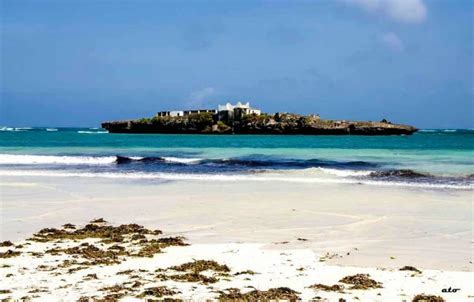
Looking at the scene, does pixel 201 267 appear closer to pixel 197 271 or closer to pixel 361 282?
pixel 197 271

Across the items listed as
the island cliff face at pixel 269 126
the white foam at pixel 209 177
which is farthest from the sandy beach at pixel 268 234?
the island cliff face at pixel 269 126

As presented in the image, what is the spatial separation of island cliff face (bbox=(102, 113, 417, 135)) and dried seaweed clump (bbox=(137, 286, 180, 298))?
96997 mm

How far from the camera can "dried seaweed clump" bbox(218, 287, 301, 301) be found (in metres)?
6.27

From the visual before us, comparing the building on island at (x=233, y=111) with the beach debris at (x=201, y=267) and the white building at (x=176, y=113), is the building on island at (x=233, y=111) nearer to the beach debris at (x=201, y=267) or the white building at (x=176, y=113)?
the white building at (x=176, y=113)

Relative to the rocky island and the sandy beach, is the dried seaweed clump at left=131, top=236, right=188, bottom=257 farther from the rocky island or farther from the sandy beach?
the rocky island

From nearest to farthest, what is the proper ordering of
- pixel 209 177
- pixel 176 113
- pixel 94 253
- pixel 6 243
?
pixel 94 253 → pixel 6 243 → pixel 209 177 → pixel 176 113

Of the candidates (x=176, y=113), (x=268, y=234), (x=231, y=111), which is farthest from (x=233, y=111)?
(x=268, y=234)

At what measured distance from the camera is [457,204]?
14.1m

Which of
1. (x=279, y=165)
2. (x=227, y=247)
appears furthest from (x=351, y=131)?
(x=227, y=247)

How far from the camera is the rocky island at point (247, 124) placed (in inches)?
4026

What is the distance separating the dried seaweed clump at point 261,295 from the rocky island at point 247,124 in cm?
9661

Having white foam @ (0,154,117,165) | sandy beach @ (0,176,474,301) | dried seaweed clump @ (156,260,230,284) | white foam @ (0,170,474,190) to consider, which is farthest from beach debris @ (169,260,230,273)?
white foam @ (0,154,117,165)

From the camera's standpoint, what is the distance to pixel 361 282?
6.87m

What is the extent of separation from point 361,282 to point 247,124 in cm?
10023
